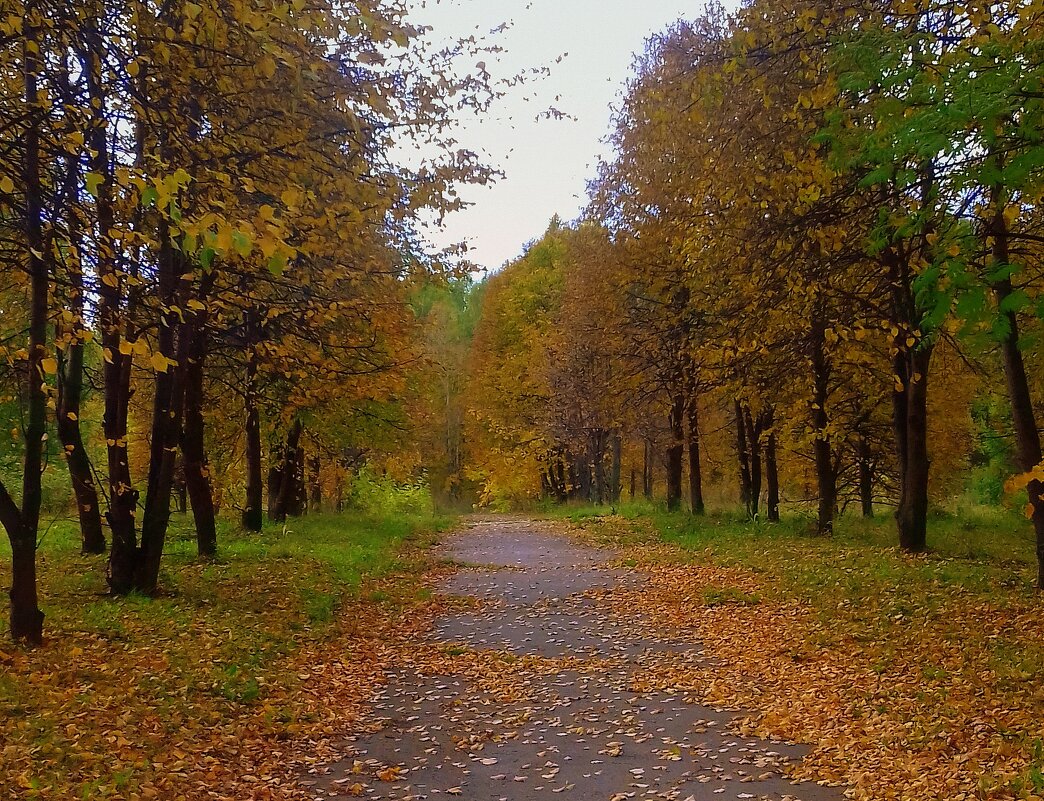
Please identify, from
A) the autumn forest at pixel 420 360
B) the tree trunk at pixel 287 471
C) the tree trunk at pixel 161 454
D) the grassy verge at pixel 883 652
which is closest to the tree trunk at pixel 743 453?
the autumn forest at pixel 420 360

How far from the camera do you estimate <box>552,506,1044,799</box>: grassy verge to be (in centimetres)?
510

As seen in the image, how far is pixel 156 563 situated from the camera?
9.47 m

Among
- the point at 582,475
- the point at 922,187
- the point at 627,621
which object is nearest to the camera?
the point at 922,187

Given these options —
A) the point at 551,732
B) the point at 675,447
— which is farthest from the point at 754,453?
the point at 551,732

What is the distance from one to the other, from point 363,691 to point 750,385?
9.67 m

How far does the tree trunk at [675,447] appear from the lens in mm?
20031

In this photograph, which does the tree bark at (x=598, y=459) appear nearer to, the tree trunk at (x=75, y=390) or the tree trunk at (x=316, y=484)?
the tree trunk at (x=316, y=484)

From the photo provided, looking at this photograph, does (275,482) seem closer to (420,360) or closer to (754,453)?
(420,360)

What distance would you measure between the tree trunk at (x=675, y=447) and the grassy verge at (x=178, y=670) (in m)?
9.51

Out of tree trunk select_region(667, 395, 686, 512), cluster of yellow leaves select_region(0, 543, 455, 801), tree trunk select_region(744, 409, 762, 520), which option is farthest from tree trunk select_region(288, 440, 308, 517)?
tree trunk select_region(744, 409, 762, 520)

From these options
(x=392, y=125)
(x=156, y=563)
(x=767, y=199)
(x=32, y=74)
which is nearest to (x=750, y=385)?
(x=767, y=199)

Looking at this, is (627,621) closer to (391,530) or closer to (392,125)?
(392,125)

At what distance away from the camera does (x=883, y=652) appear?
7387 millimetres

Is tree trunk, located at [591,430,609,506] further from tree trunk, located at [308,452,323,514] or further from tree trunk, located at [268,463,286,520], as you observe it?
tree trunk, located at [268,463,286,520]
